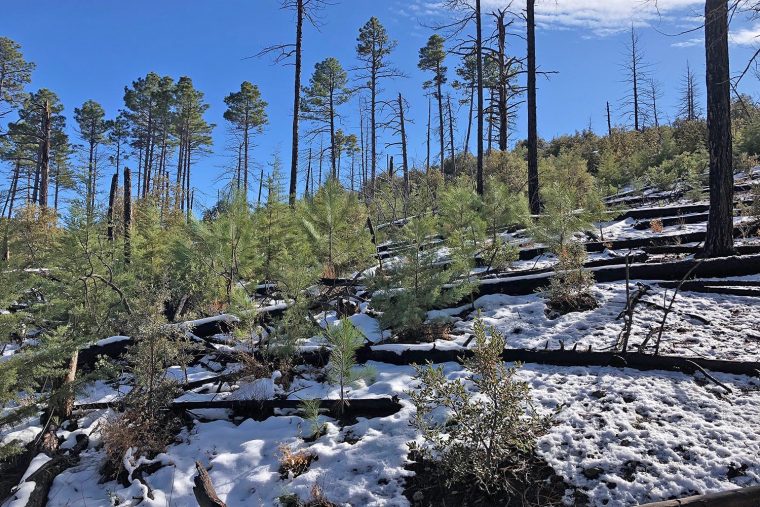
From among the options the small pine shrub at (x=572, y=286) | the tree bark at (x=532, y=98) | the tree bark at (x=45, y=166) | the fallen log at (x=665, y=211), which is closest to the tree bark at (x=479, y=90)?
the tree bark at (x=532, y=98)

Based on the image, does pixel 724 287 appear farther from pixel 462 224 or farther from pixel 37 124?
pixel 37 124

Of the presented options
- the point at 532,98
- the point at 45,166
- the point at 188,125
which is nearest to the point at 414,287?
the point at 532,98

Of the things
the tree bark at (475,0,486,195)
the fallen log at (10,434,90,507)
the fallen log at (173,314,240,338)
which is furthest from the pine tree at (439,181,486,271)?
the tree bark at (475,0,486,195)

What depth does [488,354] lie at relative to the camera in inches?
110

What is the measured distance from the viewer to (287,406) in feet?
13.9

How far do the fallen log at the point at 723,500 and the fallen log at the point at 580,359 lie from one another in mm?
1225

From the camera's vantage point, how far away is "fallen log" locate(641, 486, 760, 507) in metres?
2.25

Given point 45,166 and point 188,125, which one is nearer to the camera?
point 45,166

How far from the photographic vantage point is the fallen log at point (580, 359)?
3574mm

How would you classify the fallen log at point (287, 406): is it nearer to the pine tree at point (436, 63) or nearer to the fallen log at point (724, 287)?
the fallen log at point (724, 287)

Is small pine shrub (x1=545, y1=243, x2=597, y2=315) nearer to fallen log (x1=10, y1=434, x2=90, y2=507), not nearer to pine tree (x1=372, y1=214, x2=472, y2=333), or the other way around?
pine tree (x1=372, y1=214, x2=472, y2=333)

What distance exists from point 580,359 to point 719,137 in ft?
15.4

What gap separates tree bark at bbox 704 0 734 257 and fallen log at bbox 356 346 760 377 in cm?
315

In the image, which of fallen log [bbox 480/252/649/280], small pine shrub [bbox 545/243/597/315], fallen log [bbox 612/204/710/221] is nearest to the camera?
small pine shrub [bbox 545/243/597/315]
